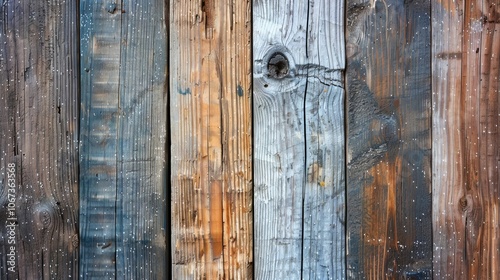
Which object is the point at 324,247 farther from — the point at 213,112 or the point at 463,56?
the point at 463,56

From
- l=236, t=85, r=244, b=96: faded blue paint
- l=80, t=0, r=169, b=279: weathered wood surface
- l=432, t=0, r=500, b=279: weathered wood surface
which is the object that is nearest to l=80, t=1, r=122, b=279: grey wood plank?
l=80, t=0, r=169, b=279: weathered wood surface

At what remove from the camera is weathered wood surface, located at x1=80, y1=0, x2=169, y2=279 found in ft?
5.17

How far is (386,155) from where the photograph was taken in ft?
5.14

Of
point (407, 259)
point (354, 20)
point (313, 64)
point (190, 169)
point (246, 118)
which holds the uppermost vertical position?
point (354, 20)

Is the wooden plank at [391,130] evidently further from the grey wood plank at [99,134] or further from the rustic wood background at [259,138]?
the grey wood plank at [99,134]

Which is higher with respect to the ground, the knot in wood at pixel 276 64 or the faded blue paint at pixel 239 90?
the knot in wood at pixel 276 64

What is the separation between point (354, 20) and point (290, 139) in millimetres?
428

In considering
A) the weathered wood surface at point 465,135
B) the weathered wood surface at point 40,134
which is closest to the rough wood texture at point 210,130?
the weathered wood surface at point 40,134

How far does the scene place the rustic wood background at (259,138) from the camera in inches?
61.6

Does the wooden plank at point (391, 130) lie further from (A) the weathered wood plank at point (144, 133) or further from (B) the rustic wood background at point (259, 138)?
(A) the weathered wood plank at point (144, 133)

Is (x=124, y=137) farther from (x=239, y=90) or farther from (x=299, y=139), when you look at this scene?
(x=299, y=139)

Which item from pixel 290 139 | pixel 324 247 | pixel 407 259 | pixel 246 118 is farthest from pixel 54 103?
pixel 407 259

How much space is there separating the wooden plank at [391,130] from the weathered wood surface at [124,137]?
615 millimetres

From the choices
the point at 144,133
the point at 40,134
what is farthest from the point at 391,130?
the point at 40,134
